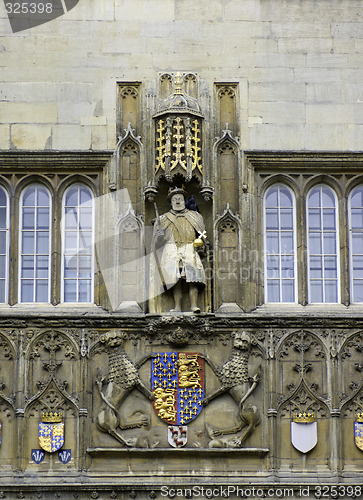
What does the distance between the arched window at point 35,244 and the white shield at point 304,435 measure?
4.13 meters

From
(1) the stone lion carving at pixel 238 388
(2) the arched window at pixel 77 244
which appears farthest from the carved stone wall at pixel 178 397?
(2) the arched window at pixel 77 244

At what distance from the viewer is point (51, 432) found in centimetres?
2192

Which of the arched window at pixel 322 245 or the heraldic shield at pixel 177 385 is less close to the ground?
the arched window at pixel 322 245

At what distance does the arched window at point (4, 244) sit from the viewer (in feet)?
75.2

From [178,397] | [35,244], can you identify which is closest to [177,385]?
[178,397]

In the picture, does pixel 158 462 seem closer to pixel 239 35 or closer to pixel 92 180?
pixel 92 180

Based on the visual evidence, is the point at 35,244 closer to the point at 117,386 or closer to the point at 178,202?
the point at 178,202

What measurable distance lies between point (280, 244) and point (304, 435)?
297cm

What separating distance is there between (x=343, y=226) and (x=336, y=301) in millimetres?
1145

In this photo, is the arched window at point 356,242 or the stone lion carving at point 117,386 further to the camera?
the arched window at point 356,242

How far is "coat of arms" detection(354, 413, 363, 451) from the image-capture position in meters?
22.0

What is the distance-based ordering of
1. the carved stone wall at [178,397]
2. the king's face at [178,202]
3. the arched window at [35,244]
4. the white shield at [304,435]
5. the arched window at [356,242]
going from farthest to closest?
1. the arched window at [356,242]
2. the arched window at [35,244]
3. the king's face at [178,202]
4. the white shield at [304,435]
5. the carved stone wall at [178,397]

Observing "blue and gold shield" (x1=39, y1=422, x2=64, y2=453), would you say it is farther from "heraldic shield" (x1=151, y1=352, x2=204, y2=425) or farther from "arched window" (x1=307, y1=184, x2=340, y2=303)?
"arched window" (x1=307, y1=184, x2=340, y2=303)

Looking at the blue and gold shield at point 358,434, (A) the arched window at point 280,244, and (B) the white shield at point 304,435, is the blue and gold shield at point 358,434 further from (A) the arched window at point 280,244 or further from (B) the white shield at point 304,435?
(A) the arched window at point 280,244
